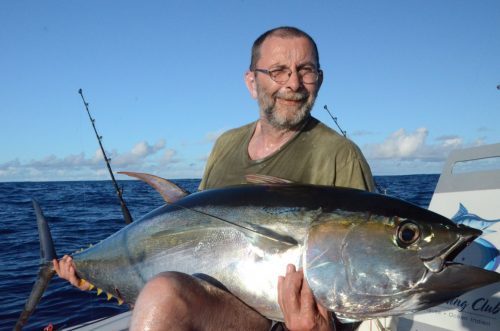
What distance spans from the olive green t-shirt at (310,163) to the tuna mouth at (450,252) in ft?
2.58

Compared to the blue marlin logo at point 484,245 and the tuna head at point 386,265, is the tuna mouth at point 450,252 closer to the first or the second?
the tuna head at point 386,265

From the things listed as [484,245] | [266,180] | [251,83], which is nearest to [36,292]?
[266,180]

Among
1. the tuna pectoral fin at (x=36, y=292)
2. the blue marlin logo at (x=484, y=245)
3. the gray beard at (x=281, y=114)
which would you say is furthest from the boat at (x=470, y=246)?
the gray beard at (x=281, y=114)

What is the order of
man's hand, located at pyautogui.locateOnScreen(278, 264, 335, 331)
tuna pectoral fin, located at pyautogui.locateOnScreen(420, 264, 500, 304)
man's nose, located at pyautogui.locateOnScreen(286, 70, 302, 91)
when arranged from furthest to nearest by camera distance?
man's nose, located at pyautogui.locateOnScreen(286, 70, 302, 91) → man's hand, located at pyautogui.locateOnScreen(278, 264, 335, 331) → tuna pectoral fin, located at pyautogui.locateOnScreen(420, 264, 500, 304)

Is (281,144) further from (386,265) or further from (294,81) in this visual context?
(386,265)

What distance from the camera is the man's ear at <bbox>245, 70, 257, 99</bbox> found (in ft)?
Answer: 10.2

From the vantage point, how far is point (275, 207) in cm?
216

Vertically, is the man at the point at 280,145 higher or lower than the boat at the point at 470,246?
higher

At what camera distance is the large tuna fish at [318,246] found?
185cm

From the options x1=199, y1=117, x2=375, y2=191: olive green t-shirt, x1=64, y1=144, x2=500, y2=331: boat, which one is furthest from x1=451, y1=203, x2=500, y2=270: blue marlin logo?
x1=199, y1=117, x2=375, y2=191: olive green t-shirt

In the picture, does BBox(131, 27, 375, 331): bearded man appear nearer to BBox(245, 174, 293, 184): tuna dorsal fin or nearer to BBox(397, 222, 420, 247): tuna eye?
BBox(245, 174, 293, 184): tuna dorsal fin

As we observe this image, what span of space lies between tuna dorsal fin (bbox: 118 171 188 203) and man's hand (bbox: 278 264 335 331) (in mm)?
903

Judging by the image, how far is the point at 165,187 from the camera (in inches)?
107

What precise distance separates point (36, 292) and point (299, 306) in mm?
2023
